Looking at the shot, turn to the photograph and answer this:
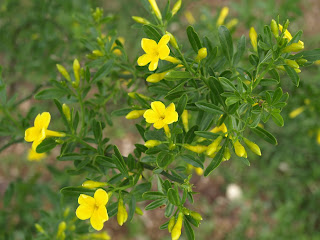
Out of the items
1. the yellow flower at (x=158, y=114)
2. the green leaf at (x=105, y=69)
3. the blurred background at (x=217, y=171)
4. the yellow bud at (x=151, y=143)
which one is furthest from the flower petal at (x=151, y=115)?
the blurred background at (x=217, y=171)

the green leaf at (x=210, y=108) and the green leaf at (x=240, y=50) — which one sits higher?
the green leaf at (x=240, y=50)

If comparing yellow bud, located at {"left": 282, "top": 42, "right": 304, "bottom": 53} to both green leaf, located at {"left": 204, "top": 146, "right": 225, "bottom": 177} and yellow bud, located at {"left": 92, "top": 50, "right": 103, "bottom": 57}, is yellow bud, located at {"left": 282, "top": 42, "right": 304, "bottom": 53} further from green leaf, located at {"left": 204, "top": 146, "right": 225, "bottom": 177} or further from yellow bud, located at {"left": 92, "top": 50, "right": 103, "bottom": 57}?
yellow bud, located at {"left": 92, "top": 50, "right": 103, "bottom": 57}

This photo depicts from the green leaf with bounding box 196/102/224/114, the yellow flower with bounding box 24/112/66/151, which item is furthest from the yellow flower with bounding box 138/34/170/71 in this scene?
the yellow flower with bounding box 24/112/66/151

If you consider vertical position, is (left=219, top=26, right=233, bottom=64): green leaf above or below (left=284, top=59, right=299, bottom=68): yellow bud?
below

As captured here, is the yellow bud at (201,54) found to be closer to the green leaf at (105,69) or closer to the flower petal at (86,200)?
the green leaf at (105,69)

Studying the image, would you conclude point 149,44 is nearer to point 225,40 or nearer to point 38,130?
point 225,40

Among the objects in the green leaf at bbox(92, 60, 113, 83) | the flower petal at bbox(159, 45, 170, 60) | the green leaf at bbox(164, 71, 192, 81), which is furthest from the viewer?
the green leaf at bbox(92, 60, 113, 83)
